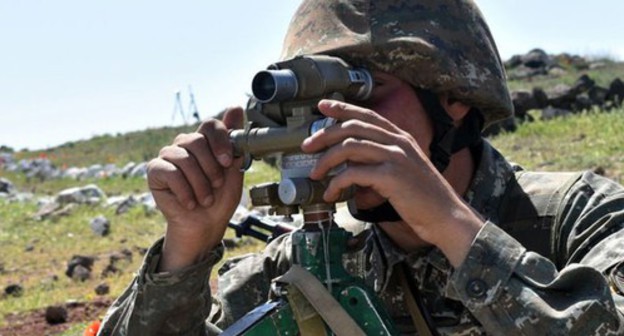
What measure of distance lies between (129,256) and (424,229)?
10214 mm

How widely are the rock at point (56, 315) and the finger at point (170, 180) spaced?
20.9 feet

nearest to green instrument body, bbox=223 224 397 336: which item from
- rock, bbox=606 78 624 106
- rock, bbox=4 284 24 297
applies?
rock, bbox=4 284 24 297

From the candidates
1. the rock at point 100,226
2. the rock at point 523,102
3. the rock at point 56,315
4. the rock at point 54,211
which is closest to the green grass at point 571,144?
the rock at point 523,102

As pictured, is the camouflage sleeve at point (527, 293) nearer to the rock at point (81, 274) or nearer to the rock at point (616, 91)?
the rock at point (81, 274)

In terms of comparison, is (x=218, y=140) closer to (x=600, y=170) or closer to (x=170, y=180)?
(x=170, y=180)

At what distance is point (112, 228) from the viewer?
15.3 m

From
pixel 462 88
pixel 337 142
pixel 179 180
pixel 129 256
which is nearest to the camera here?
pixel 337 142

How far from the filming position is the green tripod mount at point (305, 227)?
2420 millimetres

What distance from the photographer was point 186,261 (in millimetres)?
3074

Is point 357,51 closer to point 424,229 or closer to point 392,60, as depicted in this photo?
point 392,60

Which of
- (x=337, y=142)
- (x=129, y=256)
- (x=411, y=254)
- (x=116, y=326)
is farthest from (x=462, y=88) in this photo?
(x=129, y=256)

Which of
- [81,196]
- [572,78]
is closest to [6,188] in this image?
[81,196]

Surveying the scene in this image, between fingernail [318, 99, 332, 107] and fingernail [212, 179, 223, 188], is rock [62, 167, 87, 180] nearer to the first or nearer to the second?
fingernail [212, 179, 223, 188]

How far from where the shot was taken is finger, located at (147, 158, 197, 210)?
286 cm
